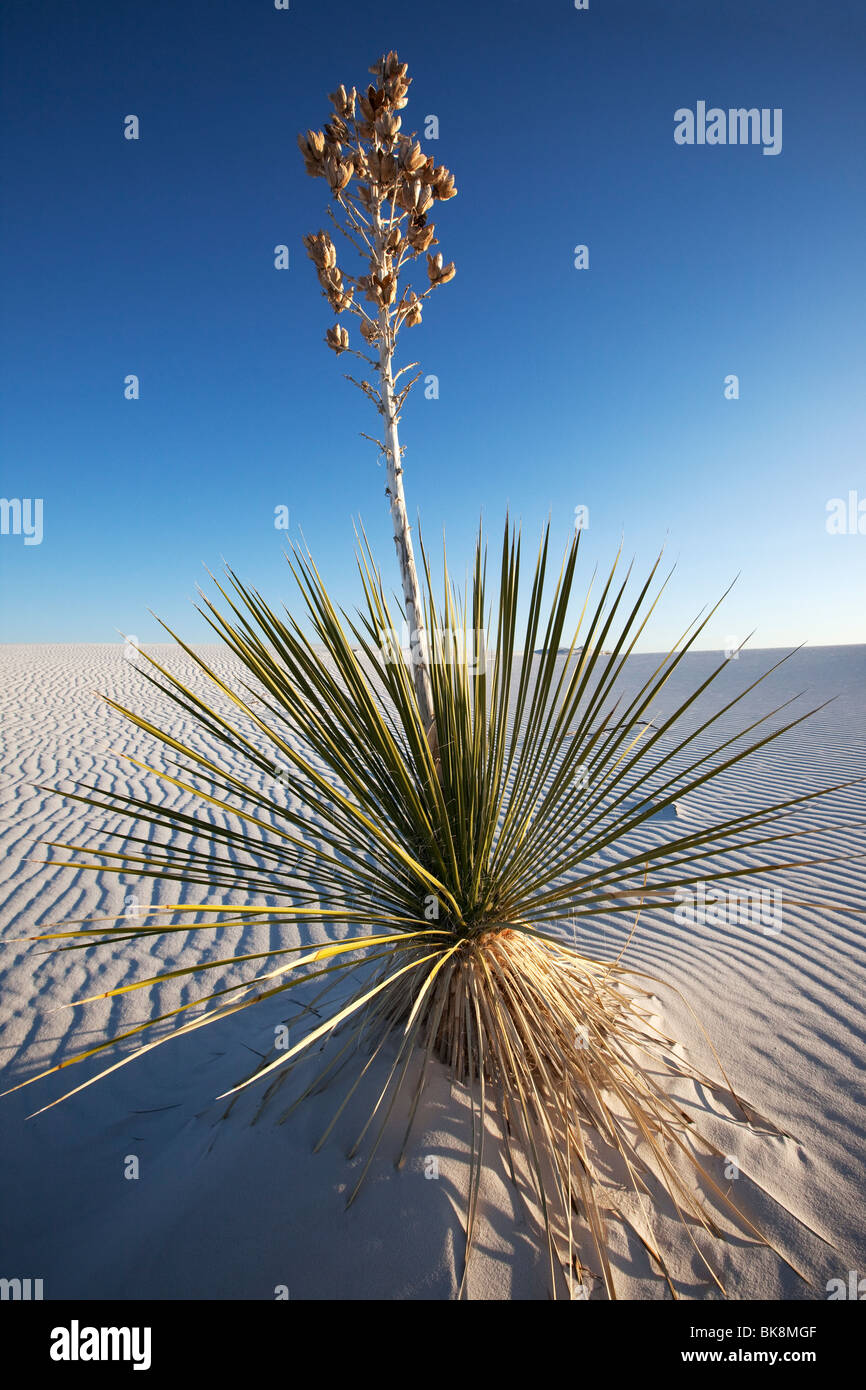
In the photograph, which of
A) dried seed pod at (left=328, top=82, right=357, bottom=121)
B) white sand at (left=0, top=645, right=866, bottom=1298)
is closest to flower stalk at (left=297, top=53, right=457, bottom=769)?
dried seed pod at (left=328, top=82, right=357, bottom=121)

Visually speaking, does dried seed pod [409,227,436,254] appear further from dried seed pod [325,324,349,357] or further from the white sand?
the white sand

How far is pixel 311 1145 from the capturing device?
1.68m

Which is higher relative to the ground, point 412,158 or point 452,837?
point 412,158

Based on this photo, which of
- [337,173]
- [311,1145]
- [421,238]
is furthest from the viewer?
[421,238]

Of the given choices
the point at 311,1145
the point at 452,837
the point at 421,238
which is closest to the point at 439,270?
the point at 421,238

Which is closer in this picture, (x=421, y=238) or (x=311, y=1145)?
(x=311, y=1145)

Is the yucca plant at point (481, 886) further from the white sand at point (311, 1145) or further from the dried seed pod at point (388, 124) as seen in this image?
the dried seed pod at point (388, 124)

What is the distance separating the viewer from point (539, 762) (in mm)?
2125

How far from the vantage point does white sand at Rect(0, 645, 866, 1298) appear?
1.44 meters

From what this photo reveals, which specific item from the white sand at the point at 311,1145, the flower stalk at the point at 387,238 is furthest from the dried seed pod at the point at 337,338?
the white sand at the point at 311,1145

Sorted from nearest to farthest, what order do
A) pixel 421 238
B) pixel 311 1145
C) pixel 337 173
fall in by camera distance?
1. pixel 311 1145
2. pixel 337 173
3. pixel 421 238

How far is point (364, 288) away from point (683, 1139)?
3.17 meters

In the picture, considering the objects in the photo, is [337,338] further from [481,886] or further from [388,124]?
[481,886]

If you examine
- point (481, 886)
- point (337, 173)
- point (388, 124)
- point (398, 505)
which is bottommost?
point (481, 886)
